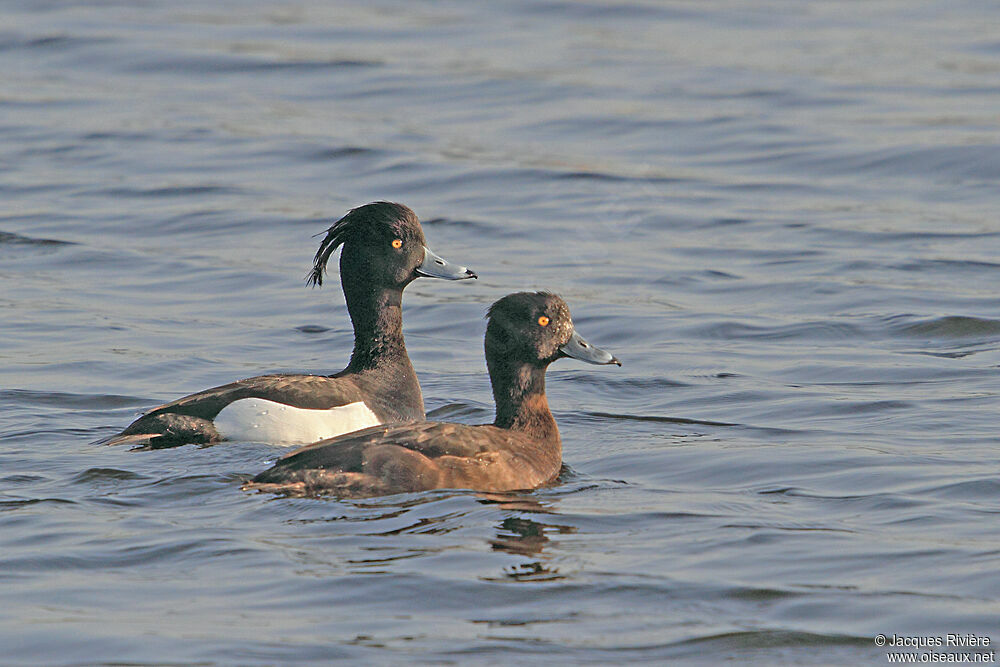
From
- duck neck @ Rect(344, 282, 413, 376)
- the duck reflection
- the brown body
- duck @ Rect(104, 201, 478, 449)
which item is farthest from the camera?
duck neck @ Rect(344, 282, 413, 376)

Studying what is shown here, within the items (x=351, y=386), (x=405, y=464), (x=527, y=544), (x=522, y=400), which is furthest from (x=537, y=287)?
(x=527, y=544)

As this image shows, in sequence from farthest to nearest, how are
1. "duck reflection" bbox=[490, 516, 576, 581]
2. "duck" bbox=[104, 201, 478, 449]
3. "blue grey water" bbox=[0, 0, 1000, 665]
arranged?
"duck" bbox=[104, 201, 478, 449] → "duck reflection" bbox=[490, 516, 576, 581] → "blue grey water" bbox=[0, 0, 1000, 665]

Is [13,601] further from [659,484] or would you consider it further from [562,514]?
[659,484]

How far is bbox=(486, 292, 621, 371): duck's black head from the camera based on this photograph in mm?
8406

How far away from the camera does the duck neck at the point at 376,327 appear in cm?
984

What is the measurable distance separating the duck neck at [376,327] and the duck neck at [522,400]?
4.70ft

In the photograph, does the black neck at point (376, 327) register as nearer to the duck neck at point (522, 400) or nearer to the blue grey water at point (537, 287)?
the blue grey water at point (537, 287)

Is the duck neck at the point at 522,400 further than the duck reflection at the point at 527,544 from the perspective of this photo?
Yes

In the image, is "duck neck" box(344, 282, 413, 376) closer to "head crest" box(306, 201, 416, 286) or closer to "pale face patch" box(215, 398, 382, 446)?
"head crest" box(306, 201, 416, 286)

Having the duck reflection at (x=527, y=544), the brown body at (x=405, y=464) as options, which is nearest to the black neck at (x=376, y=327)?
the brown body at (x=405, y=464)

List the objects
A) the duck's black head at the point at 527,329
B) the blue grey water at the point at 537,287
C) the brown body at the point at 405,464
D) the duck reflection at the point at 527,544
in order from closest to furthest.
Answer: the blue grey water at the point at 537,287 < the duck reflection at the point at 527,544 < the brown body at the point at 405,464 < the duck's black head at the point at 527,329

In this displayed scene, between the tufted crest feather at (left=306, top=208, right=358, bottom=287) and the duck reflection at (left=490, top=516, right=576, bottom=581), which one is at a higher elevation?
the tufted crest feather at (left=306, top=208, right=358, bottom=287)

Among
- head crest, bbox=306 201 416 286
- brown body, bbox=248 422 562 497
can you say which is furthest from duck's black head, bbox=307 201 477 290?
brown body, bbox=248 422 562 497

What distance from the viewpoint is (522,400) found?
848 centimetres
